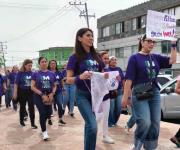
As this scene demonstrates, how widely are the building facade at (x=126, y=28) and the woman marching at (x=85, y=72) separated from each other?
37313mm

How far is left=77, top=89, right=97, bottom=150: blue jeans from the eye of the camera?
6301 millimetres

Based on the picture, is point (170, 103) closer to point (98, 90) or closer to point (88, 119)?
point (98, 90)

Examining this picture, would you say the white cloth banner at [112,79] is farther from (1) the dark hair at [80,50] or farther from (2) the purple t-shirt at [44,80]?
(2) the purple t-shirt at [44,80]

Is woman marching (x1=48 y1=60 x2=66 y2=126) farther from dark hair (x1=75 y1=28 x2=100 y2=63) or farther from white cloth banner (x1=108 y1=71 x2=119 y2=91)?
dark hair (x1=75 y1=28 x2=100 y2=63)

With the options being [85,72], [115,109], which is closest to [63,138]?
[115,109]

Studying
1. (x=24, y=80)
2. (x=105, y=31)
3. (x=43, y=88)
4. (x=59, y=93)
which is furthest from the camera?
(x=105, y=31)

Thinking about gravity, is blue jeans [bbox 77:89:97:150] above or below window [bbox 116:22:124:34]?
below

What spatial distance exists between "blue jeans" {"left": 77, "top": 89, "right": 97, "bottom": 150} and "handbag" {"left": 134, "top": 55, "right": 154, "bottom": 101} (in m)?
0.78

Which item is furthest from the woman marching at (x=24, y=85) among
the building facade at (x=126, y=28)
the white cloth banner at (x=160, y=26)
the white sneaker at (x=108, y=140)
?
the building facade at (x=126, y=28)

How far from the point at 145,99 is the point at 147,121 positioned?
326 mm

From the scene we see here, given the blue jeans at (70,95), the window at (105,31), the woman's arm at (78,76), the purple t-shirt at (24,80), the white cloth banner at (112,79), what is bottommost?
the blue jeans at (70,95)

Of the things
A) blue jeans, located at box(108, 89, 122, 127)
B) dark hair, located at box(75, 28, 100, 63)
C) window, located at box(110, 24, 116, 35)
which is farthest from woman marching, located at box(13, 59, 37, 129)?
window, located at box(110, 24, 116, 35)

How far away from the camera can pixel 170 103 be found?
44.6ft

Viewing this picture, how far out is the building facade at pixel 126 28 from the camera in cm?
4497
